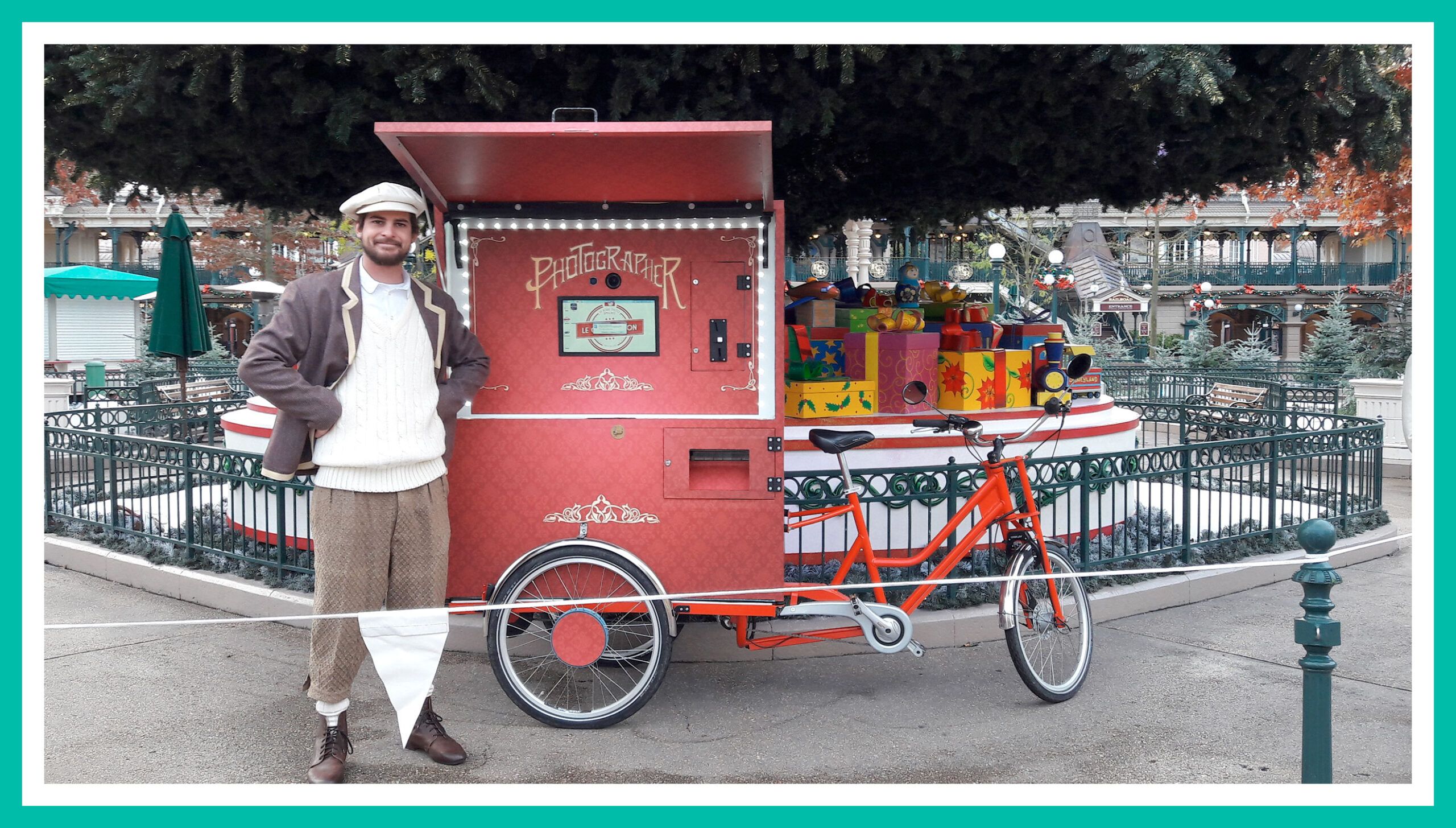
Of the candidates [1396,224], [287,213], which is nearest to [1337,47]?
[287,213]

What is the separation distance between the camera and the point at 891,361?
8.06m

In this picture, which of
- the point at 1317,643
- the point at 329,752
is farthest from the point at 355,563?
the point at 1317,643

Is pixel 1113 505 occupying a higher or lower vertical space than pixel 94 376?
lower

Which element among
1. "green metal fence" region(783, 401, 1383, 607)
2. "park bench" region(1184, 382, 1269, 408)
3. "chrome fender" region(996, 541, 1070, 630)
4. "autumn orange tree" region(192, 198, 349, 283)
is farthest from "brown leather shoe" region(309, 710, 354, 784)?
"autumn orange tree" region(192, 198, 349, 283)

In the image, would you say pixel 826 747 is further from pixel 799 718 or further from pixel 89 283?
pixel 89 283

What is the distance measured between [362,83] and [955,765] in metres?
4.93

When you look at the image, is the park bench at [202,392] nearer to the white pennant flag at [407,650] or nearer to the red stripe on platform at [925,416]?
the red stripe on platform at [925,416]

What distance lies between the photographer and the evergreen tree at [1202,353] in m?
26.8

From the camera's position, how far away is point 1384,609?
729 cm

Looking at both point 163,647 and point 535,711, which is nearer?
point 535,711

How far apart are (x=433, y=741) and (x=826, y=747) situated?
5.73 feet

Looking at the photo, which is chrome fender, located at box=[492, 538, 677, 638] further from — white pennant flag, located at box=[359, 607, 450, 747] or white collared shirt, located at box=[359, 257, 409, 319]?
white collared shirt, located at box=[359, 257, 409, 319]

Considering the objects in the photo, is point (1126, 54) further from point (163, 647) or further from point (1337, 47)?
point (163, 647)

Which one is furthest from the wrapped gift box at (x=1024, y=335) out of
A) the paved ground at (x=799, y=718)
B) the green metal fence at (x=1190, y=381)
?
the green metal fence at (x=1190, y=381)
